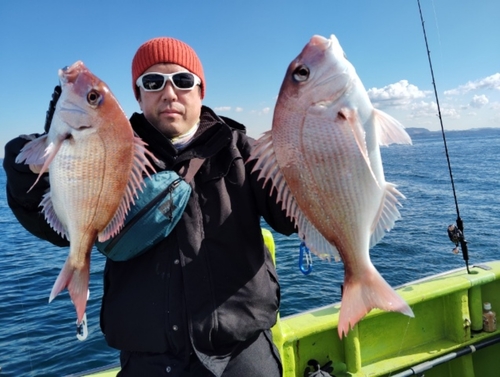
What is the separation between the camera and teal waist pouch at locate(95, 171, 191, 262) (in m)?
2.08

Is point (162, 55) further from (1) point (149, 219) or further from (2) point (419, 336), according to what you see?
(2) point (419, 336)

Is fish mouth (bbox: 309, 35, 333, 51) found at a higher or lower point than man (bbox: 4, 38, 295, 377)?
higher

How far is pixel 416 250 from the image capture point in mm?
13039

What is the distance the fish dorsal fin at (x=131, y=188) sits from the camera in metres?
1.86

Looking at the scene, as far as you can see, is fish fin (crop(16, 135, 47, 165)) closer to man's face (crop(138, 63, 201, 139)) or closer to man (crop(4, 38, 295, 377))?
man (crop(4, 38, 295, 377))

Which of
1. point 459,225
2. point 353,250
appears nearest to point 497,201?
point 459,225

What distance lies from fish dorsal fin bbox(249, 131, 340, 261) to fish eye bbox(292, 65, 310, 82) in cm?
28

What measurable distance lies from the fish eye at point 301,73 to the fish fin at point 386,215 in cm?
64

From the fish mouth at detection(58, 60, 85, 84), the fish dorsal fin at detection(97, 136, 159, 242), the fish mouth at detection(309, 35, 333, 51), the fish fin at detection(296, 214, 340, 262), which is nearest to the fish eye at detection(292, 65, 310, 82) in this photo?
the fish mouth at detection(309, 35, 333, 51)

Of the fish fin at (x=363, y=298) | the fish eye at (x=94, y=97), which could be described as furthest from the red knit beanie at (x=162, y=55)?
the fish fin at (x=363, y=298)

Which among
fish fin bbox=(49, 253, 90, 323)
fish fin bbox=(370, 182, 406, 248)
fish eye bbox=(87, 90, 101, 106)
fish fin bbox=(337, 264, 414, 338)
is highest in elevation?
fish eye bbox=(87, 90, 101, 106)

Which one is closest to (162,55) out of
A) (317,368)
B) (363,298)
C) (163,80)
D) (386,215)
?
(163,80)

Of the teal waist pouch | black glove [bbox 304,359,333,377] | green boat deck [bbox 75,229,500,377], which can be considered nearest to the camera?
the teal waist pouch

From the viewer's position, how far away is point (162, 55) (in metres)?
2.53
